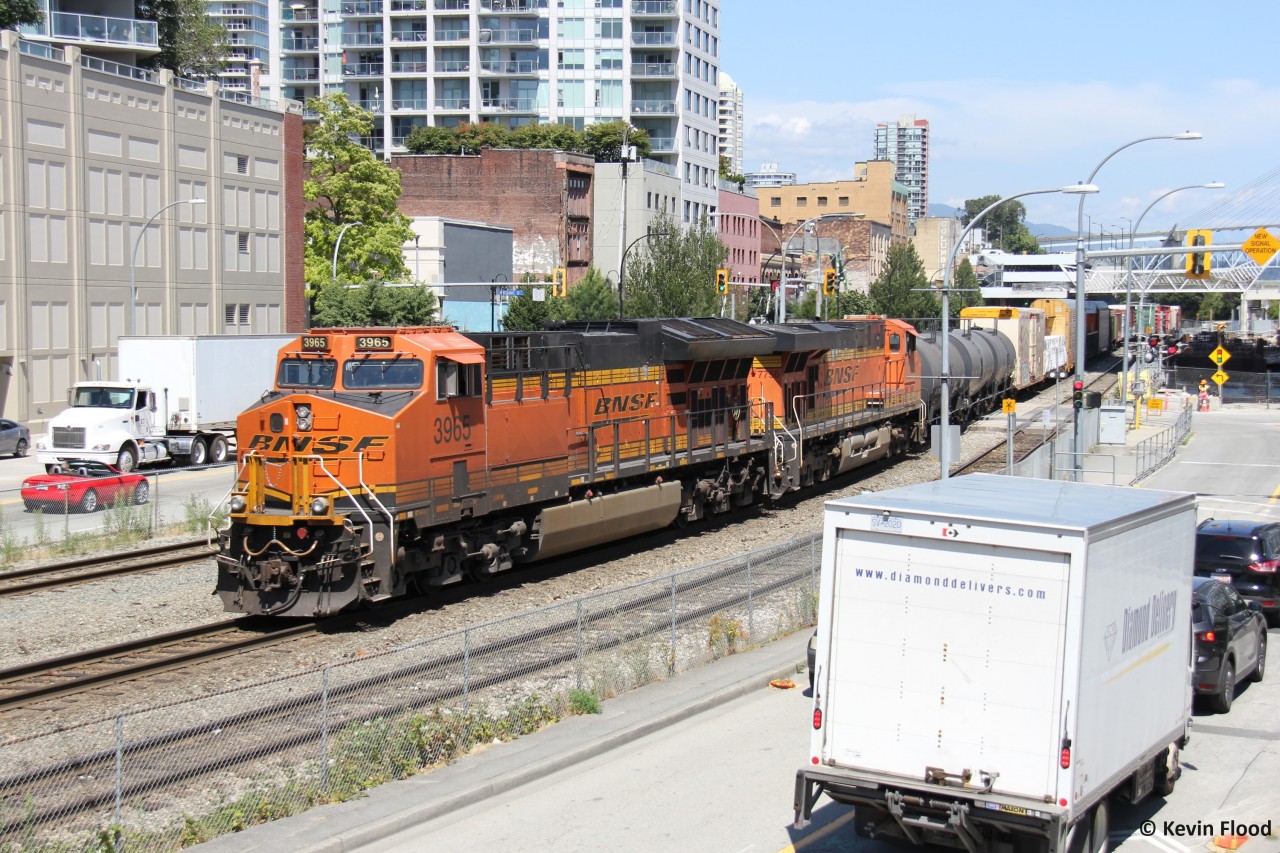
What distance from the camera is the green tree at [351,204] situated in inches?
2623

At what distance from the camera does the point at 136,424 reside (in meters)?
38.9

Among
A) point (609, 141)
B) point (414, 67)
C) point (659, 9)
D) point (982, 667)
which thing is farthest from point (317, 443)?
point (414, 67)

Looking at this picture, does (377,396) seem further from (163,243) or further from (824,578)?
(163,243)

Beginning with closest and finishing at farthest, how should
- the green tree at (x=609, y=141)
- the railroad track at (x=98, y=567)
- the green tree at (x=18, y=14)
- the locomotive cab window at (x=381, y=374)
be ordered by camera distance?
the locomotive cab window at (x=381, y=374), the railroad track at (x=98, y=567), the green tree at (x=18, y=14), the green tree at (x=609, y=141)

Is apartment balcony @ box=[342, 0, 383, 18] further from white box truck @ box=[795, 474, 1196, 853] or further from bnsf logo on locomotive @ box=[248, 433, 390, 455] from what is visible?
white box truck @ box=[795, 474, 1196, 853]

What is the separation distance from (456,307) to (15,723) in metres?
65.3

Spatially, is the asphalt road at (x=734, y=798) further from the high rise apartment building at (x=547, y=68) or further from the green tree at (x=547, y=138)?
the green tree at (x=547, y=138)

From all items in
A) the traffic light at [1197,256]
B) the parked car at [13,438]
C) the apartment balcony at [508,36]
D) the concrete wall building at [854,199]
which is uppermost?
the apartment balcony at [508,36]

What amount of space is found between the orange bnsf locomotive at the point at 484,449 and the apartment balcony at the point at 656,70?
71472 mm

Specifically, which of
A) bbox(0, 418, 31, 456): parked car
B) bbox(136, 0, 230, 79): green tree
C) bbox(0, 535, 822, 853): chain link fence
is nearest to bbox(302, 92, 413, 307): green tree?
bbox(136, 0, 230, 79): green tree

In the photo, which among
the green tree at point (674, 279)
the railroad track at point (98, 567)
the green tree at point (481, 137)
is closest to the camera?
the railroad track at point (98, 567)

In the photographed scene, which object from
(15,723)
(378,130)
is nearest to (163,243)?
(15,723)

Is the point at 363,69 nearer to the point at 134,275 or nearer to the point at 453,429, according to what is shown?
the point at 134,275

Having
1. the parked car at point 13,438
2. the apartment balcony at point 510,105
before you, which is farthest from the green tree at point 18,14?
the apartment balcony at point 510,105
